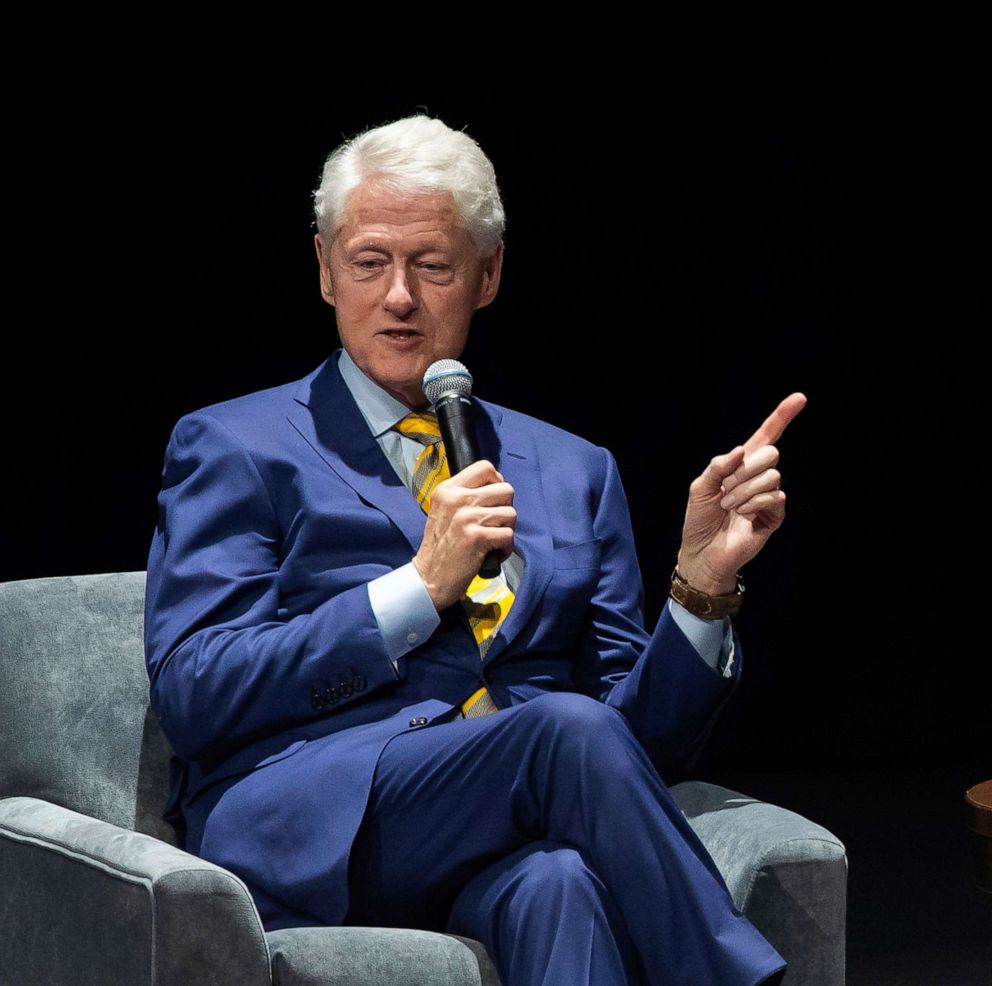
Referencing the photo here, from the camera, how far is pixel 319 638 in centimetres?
198

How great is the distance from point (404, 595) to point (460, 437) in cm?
19

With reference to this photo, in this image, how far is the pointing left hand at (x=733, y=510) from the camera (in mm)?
1990

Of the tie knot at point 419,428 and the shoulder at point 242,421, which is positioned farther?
the tie knot at point 419,428

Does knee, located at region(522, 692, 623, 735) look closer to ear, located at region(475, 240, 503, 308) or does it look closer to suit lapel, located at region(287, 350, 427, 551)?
suit lapel, located at region(287, 350, 427, 551)

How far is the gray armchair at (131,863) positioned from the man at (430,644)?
0.10m

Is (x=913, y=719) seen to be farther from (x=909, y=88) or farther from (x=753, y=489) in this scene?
(x=753, y=489)

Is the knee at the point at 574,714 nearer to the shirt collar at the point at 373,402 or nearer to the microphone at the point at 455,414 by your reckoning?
the microphone at the point at 455,414

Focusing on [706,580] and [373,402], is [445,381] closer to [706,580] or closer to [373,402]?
[373,402]

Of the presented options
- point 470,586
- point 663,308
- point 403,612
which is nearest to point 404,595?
point 403,612

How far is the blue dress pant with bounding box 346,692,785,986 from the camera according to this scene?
173 cm

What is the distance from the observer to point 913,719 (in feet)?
15.7

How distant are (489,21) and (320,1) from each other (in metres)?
0.44

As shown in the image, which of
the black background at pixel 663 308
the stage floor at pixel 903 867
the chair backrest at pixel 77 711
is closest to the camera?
the chair backrest at pixel 77 711

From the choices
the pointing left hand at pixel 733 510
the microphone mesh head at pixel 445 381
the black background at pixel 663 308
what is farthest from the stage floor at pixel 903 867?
the microphone mesh head at pixel 445 381
